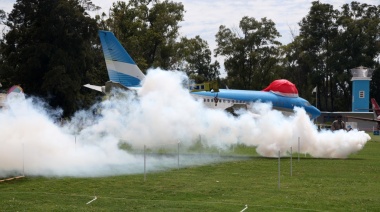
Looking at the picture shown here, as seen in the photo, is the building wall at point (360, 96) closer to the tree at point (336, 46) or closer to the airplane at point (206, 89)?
the tree at point (336, 46)

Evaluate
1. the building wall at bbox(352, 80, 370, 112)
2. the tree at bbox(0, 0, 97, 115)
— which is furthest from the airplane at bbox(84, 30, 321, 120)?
the building wall at bbox(352, 80, 370, 112)

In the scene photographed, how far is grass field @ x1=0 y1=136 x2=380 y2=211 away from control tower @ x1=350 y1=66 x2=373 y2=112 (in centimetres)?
7259

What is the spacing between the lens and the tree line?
62.3 meters

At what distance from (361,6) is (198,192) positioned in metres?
100

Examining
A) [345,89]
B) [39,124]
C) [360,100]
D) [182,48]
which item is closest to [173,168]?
[39,124]

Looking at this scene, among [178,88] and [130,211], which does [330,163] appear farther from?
[130,211]

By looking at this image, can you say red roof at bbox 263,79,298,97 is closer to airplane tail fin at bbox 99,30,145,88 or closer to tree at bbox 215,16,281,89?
airplane tail fin at bbox 99,30,145,88

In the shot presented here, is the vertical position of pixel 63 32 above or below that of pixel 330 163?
above

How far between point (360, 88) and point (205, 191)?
8328 cm

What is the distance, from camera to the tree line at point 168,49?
2454 inches

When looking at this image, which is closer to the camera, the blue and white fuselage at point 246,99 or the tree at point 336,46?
the blue and white fuselage at point 246,99

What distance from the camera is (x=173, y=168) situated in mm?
28719

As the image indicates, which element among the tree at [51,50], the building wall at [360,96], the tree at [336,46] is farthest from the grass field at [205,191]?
the tree at [336,46]

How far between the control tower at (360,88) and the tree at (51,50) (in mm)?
49214
